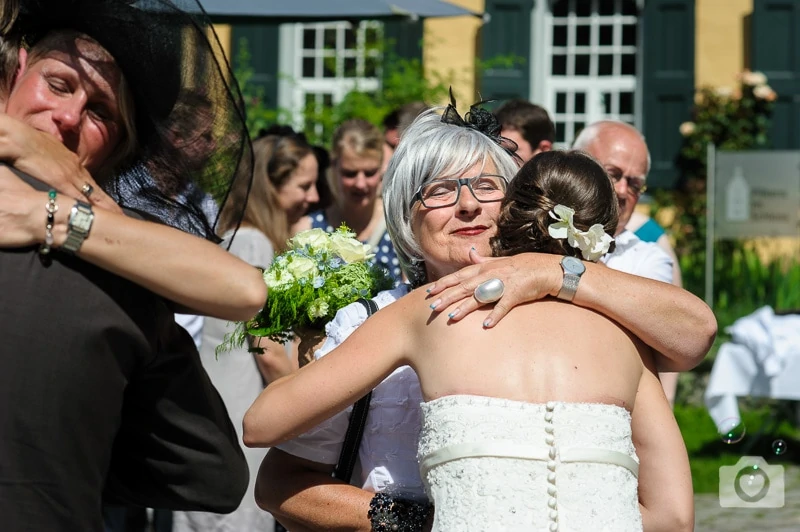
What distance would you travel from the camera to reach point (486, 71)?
12398 millimetres

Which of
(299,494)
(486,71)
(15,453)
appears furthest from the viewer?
(486,71)

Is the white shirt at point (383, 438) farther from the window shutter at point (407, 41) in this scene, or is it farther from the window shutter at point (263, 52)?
the window shutter at point (263, 52)

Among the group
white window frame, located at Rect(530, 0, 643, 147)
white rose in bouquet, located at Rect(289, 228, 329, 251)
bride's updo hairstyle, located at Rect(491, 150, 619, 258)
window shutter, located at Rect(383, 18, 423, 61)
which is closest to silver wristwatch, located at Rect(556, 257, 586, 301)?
bride's updo hairstyle, located at Rect(491, 150, 619, 258)

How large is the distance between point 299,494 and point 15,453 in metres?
0.97

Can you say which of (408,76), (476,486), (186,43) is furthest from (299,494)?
(408,76)

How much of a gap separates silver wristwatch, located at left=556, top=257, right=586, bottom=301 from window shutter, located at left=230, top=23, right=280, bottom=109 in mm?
10311

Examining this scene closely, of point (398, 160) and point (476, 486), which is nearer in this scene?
point (476, 486)

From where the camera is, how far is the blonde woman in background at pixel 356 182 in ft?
20.0

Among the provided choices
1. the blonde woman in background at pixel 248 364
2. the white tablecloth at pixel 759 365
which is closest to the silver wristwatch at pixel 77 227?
the blonde woman in background at pixel 248 364

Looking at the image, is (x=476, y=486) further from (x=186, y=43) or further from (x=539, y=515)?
(x=186, y=43)

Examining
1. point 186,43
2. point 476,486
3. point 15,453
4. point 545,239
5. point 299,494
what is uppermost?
point 186,43

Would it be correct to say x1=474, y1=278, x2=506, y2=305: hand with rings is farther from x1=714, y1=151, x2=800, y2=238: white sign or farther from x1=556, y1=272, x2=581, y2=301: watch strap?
x1=714, y1=151, x2=800, y2=238: white sign

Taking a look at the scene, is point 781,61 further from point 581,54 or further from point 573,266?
point 573,266

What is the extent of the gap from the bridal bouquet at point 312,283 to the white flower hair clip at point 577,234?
2.44 feet
